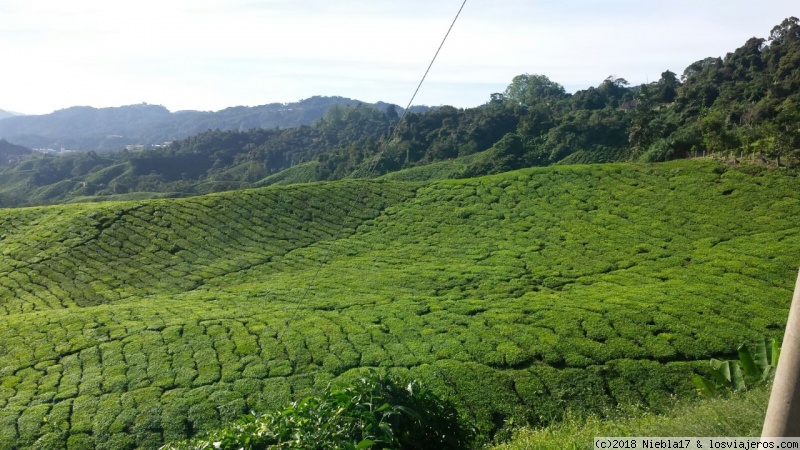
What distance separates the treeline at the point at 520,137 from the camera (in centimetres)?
3372

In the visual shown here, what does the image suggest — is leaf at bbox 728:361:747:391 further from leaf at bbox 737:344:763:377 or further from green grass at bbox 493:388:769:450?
green grass at bbox 493:388:769:450

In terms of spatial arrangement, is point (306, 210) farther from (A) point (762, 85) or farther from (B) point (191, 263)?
(A) point (762, 85)

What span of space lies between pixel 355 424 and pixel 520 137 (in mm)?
52448

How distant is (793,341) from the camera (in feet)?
11.6

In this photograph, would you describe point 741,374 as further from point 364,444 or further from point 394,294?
point 394,294

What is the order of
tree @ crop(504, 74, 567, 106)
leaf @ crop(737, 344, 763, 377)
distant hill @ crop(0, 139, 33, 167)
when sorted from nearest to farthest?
leaf @ crop(737, 344, 763, 377) < tree @ crop(504, 74, 567, 106) < distant hill @ crop(0, 139, 33, 167)

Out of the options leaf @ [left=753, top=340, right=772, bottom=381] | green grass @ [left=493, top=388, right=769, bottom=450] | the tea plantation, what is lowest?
the tea plantation

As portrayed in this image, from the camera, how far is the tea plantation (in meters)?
12.0

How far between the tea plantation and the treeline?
4.57 metres

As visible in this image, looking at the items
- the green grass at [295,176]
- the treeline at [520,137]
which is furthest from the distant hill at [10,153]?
the green grass at [295,176]

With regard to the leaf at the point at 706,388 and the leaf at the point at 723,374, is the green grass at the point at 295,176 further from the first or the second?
the leaf at the point at 706,388

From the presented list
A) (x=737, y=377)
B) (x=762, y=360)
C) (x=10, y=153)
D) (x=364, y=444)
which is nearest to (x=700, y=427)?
(x=364, y=444)

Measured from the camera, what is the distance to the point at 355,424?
497 centimetres

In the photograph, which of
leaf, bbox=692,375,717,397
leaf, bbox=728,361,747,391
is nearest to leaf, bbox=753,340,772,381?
leaf, bbox=728,361,747,391
